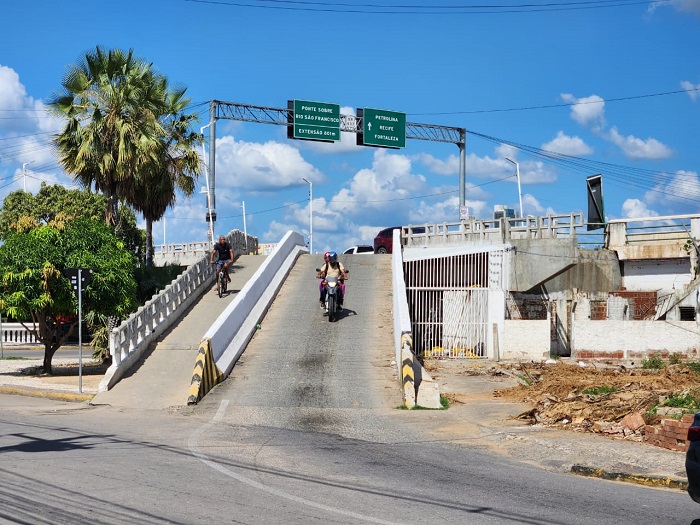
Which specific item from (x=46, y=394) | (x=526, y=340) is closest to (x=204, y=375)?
(x=46, y=394)

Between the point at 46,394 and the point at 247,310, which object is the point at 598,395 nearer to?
the point at 247,310

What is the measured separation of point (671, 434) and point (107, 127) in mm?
25107

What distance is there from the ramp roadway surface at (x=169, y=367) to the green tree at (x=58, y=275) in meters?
1.99

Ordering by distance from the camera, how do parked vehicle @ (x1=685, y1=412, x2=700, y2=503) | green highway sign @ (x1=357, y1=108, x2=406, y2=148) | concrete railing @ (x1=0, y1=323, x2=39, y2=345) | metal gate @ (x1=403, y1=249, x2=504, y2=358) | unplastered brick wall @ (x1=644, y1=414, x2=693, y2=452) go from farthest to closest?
green highway sign @ (x1=357, y1=108, x2=406, y2=148) → concrete railing @ (x1=0, y1=323, x2=39, y2=345) → metal gate @ (x1=403, y1=249, x2=504, y2=358) → unplastered brick wall @ (x1=644, y1=414, x2=693, y2=452) → parked vehicle @ (x1=685, y1=412, x2=700, y2=503)

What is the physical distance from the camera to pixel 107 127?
32.0 metres

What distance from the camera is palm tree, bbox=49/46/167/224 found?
3180cm

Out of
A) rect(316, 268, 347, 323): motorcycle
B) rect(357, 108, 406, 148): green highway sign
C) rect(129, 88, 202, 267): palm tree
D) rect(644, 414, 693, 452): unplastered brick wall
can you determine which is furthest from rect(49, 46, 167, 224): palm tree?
rect(644, 414, 693, 452): unplastered brick wall

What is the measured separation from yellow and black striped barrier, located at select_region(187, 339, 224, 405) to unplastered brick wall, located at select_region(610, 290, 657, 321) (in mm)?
19631

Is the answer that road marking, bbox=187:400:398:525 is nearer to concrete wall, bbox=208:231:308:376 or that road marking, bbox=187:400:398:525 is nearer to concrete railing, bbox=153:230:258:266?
concrete wall, bbox=208:231:308:376

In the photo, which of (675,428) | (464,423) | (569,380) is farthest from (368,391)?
(675,428)

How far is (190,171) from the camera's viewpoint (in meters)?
36.4

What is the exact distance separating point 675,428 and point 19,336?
134 feet

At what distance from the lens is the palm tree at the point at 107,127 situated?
104 feet

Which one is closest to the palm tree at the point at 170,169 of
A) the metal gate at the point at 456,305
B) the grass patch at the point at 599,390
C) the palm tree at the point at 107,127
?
the palm tree at the point at 107,127
